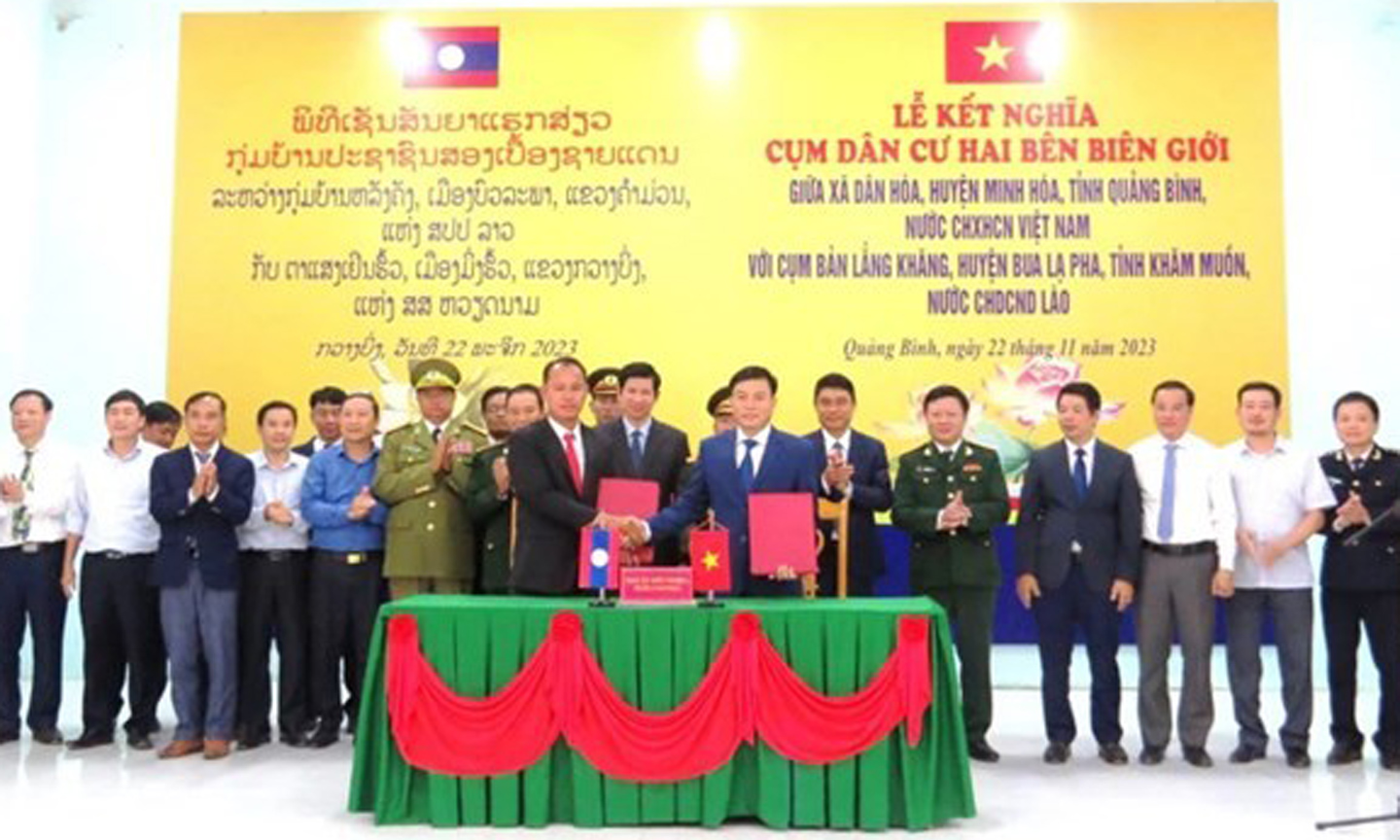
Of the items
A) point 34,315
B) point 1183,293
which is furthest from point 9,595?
point 1183,293

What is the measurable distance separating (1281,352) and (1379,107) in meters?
1.40

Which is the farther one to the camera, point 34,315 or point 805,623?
point 34,315

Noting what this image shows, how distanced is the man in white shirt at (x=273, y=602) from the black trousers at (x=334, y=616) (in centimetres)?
7

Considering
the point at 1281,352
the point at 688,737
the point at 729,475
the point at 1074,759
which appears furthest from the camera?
the point at 1281,352

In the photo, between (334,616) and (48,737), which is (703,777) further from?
(48,737)

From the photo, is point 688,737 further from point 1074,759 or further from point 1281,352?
point 1281,352

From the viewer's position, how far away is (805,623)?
3631 mm

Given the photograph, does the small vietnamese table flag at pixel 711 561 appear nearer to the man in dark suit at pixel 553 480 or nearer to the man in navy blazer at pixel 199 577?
the man in dark suit at pixel 553 480

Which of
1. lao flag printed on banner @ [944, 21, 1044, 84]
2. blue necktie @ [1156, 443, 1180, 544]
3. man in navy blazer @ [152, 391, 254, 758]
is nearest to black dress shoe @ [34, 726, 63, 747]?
man in navy blazer @ [152, 391, 254, 758]

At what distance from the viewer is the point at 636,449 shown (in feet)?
14.9

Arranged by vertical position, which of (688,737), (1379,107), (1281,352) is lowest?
(688,737)

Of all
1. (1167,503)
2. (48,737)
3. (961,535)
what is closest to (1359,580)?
(1167,503)

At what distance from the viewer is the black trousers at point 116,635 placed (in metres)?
4.95

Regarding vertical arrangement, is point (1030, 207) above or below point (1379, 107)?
below
